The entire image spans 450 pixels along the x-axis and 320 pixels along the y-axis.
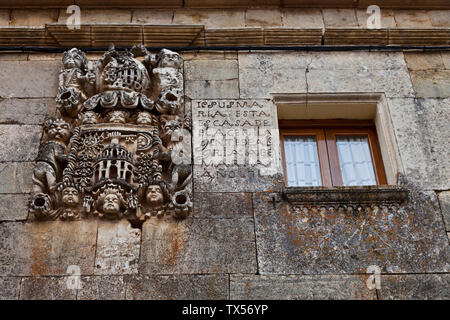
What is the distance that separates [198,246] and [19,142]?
205cm

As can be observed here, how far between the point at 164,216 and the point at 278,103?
1.75m

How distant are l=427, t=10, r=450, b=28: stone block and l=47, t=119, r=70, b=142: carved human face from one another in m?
4.21

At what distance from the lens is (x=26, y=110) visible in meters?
6.27

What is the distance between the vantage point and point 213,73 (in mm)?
6586

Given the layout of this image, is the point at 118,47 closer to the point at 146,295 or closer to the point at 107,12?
the point at 107,12

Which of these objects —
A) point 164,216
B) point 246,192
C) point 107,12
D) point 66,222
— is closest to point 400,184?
point 246,192

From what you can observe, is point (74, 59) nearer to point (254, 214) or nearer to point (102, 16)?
point (102, 16)

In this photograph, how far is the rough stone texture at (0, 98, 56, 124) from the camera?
6.17 metres

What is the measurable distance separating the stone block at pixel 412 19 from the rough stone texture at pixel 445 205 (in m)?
2.37

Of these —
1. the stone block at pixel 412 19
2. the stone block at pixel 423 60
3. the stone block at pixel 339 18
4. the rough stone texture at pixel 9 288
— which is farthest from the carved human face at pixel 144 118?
the stone block at pixel 412 19

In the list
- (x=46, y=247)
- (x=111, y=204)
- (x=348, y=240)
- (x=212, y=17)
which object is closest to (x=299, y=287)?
(x=348, y=240)

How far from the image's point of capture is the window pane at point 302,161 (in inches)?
235

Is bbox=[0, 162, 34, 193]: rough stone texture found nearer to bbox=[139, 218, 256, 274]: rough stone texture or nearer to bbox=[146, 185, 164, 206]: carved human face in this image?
bbox=[146, 185, 164, 206]: carved human face

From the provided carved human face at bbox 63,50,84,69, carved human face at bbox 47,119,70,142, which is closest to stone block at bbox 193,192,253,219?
carved human face at bbox 47,119,70,142
